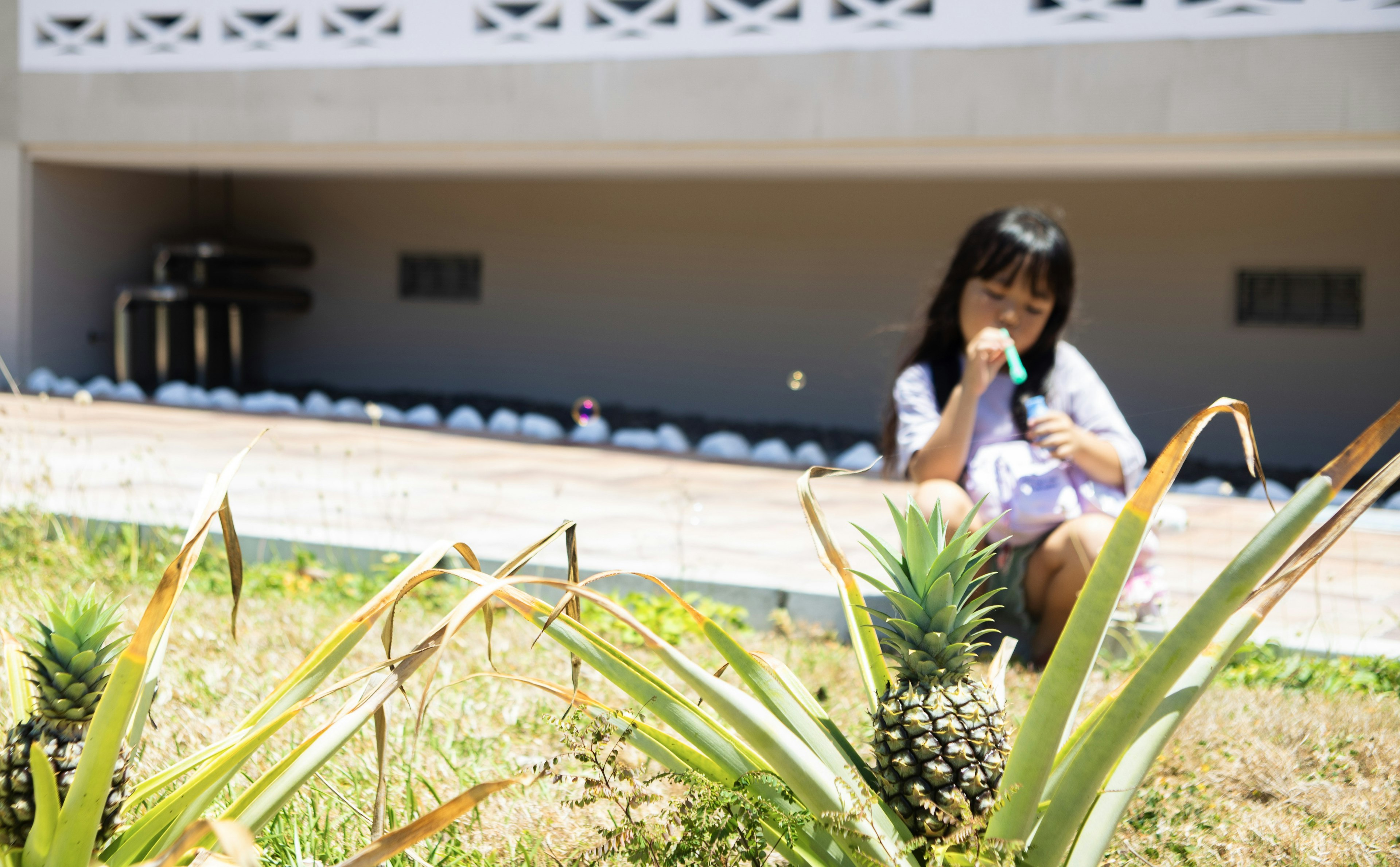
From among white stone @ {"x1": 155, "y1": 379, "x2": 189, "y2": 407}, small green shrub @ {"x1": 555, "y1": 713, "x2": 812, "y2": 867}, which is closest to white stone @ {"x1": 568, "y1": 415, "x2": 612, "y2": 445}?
white stone @ {"x1": 155, "y1": 379, "x2": 189, "y2": 407}

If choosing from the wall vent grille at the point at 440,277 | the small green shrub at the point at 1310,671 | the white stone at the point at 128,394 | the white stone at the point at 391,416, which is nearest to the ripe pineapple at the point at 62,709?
the small green shrub at the point at 1310,671

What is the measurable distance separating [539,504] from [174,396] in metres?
5.06

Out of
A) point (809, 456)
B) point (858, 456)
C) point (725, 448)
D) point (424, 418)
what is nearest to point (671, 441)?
point (725, 448)

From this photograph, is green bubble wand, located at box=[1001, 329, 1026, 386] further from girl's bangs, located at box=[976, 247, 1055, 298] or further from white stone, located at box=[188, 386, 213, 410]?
white stone, located at box=[188, 386, 213, 410]

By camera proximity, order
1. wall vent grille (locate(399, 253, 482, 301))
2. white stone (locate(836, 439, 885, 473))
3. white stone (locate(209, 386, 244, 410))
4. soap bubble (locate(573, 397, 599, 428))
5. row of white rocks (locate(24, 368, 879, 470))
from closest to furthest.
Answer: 1. soap bubble (locate(573, 397, 599, 428))
2. white stone (locate(836, 439, 885, 473))
3. row of white rocks (locate(24, 368, 879, 470))
4. white stone (locate(209, 386, 244, 410))
5. wall vent grille (locate(399, 253, 482, 301))

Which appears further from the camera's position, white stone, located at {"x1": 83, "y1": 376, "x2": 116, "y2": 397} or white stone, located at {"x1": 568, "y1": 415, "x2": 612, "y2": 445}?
white stone, located at {"x1": 83, "y1": 376, "x2": 116, "y2": 397}

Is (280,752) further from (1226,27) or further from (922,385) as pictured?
(1226,27)

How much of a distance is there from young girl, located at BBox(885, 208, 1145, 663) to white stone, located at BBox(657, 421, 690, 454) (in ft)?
14.3

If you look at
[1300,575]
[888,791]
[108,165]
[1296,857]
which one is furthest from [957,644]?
[108,165]

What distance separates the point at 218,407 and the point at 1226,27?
6.76 m

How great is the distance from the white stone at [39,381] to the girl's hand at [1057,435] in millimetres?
7967

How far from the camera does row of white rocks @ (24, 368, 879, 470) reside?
727 cm

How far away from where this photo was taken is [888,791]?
1.28 metres

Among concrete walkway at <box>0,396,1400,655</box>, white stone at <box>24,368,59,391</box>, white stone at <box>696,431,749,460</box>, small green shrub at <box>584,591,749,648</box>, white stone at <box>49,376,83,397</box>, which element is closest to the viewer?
small green shrub at <box>584,591,749,648</box>
